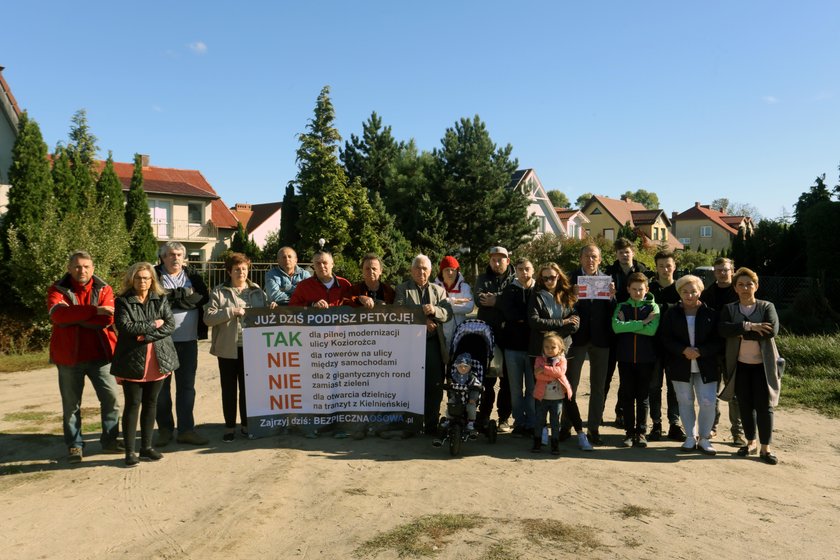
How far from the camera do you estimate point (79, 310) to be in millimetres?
6043

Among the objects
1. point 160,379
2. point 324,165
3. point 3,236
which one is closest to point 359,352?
point 160,379

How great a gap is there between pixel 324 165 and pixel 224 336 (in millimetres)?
26546

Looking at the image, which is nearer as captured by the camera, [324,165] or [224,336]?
[224,336]

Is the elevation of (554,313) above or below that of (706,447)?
above

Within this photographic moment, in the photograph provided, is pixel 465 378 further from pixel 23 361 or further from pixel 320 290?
pixel 23 361

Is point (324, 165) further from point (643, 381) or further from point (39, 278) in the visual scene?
point (643, 381)

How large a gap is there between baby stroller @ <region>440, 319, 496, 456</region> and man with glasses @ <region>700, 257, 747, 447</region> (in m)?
2.62

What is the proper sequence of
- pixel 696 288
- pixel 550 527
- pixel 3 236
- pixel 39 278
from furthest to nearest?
pixel 3 236 < pixel 39 278 < pixel 696 288 < pixel 550 527

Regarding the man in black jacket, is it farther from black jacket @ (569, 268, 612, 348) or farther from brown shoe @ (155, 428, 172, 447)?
black jacket @ (569, 268, 612, 348)

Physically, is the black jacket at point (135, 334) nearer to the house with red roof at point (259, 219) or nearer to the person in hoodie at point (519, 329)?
the person in hoodie at point (519, 329)

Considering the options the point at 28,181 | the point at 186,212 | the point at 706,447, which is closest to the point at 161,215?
the point at 186,212

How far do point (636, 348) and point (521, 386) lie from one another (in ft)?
4.42

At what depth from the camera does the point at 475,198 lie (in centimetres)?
3450

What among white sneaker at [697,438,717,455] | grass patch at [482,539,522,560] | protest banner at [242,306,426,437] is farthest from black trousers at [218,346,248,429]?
white sneaker at [697,438,717,455]
